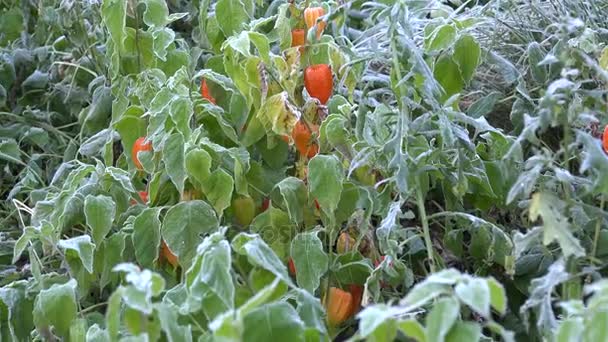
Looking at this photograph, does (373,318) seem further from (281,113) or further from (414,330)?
(281,113)

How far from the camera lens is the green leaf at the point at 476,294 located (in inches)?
32.7

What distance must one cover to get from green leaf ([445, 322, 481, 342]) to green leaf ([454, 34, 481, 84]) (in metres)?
0.61

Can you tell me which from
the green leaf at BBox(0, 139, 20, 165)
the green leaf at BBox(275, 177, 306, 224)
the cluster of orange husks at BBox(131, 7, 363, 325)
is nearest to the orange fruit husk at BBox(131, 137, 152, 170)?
the cluster of orange husks at BBox(131, 7, 363, 325)

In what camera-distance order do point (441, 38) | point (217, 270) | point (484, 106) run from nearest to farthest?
point (217, 270) < point (441, 38) < point (484, 106)

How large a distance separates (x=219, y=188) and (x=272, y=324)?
1.47 ft

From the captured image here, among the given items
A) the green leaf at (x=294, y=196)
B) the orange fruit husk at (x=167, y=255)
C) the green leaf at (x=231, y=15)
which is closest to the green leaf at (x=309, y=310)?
the green leaf at (x=294, y=196)

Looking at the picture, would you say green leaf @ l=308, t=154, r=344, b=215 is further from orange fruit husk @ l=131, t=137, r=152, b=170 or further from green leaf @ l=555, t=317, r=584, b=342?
green leaf @ l=555, t=317, r=584, b=342

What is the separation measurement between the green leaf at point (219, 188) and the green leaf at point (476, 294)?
23.0 inches

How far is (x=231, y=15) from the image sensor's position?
1.62m

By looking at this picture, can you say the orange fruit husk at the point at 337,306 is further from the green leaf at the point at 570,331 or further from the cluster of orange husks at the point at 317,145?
the green leaf at the point at 570,331

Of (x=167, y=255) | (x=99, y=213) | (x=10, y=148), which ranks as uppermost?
(x=99, y=213)

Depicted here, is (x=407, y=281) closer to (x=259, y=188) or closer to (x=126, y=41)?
(x=259, y=188)

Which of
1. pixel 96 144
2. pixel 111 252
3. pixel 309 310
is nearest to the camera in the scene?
pixel 309 310

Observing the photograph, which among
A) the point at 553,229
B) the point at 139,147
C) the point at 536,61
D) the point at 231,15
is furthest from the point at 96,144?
the point at 553,229
